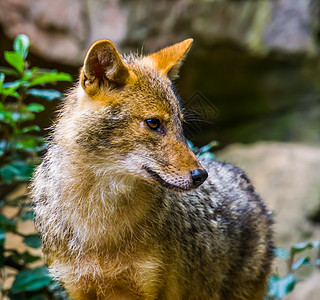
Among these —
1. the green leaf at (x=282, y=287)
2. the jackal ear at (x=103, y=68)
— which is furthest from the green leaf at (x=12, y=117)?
the green leaf at (x=282, y=287)

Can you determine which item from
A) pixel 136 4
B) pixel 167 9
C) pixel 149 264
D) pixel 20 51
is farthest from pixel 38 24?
pixel 149 264

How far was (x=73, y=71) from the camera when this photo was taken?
22.8ft

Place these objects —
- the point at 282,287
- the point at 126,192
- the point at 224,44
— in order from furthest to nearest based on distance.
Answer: the point at 224,44 → the point at 282,287 → the point at 126,192

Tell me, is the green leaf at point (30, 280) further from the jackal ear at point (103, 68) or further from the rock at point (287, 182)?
the rock at point (287, 182)

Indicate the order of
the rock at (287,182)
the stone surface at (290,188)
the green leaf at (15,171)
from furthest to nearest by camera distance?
the rock at (287,182), the stone surface at (290,188), the green leaf at (15,171)

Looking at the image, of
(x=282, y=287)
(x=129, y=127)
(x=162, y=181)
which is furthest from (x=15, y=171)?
Result: (x=282, y=287)

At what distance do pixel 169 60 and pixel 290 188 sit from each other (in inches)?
155

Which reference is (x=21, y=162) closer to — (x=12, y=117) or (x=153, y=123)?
(x=12, y=117)

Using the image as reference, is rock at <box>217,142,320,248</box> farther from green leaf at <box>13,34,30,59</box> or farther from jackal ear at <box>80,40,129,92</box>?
jackal ear at <box>80,40,129,92</box>

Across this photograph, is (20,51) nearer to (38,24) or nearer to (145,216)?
(145,216)

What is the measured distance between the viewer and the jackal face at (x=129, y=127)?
8.47 feet

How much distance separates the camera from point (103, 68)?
263 centimetres

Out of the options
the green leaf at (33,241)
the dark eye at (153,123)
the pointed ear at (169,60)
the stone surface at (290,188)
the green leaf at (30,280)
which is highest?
the pointed ear at (169,60)

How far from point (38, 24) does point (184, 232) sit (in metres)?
4.54
